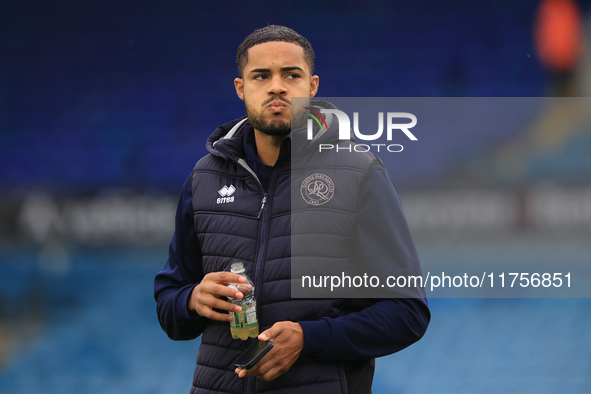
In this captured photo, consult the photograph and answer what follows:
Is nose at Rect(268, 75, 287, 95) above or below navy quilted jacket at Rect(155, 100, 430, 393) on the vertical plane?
above

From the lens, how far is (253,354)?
1187 millimetres

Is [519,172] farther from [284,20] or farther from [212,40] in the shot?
[212,40]

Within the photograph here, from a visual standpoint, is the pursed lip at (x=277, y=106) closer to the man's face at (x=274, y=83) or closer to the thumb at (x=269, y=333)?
the man's face at (x=274, y=83)

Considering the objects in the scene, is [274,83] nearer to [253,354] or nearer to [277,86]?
[277,86]

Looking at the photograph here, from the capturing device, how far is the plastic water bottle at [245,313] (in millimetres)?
1256

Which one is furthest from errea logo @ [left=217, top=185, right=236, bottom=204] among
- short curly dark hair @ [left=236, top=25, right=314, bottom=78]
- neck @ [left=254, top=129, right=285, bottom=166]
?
short curly dark hair @ [left=236, top=25, right=314, bottom=78]

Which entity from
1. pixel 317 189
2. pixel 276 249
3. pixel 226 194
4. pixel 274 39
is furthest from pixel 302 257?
pixel 274 39

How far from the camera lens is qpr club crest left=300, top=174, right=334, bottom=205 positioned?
1352 mm

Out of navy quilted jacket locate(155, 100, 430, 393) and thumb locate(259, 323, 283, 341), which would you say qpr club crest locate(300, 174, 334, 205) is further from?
thumb locate(259, 323, 283, 341)

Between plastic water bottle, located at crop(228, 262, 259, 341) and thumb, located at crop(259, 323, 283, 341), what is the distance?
0.09m

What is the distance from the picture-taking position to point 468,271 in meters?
2.75

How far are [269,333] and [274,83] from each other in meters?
0.67

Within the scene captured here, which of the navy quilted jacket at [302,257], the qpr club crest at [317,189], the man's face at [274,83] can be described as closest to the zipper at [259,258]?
the navy quilted jacket at [302,257]

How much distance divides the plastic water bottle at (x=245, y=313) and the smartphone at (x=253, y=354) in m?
0.05
